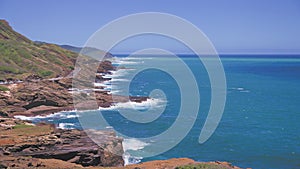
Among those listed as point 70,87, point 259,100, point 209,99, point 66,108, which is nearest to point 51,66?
point 70,87

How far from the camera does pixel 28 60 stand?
302ft

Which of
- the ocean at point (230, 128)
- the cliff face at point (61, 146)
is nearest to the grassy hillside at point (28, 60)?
the ocean at point (230, 128)

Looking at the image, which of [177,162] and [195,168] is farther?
[177,162]

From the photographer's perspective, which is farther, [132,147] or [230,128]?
[230,128]

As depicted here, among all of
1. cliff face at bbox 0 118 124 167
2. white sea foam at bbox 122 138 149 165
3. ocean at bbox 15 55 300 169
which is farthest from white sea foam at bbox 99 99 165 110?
cliff face at bbox 0 118 124 167

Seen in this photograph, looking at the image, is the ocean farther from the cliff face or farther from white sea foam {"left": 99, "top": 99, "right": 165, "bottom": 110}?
the cliff face

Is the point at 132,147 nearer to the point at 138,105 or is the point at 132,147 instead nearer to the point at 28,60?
the point at 138,105

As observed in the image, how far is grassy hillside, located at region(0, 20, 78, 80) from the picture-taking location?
80.6 m

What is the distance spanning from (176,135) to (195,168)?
19301 mm

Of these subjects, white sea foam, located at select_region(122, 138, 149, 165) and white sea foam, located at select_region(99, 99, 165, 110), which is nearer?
white sea foam, located at select_region(122, 138, 149, 165)

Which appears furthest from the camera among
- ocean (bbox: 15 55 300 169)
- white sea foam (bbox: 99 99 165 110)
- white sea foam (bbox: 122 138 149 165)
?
white sea foam (bbox: 99 99 165 110)

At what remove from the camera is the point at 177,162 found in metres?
26.7

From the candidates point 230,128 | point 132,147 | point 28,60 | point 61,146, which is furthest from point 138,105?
point 28,60

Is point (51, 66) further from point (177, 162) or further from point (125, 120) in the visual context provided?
point (177, 162)
